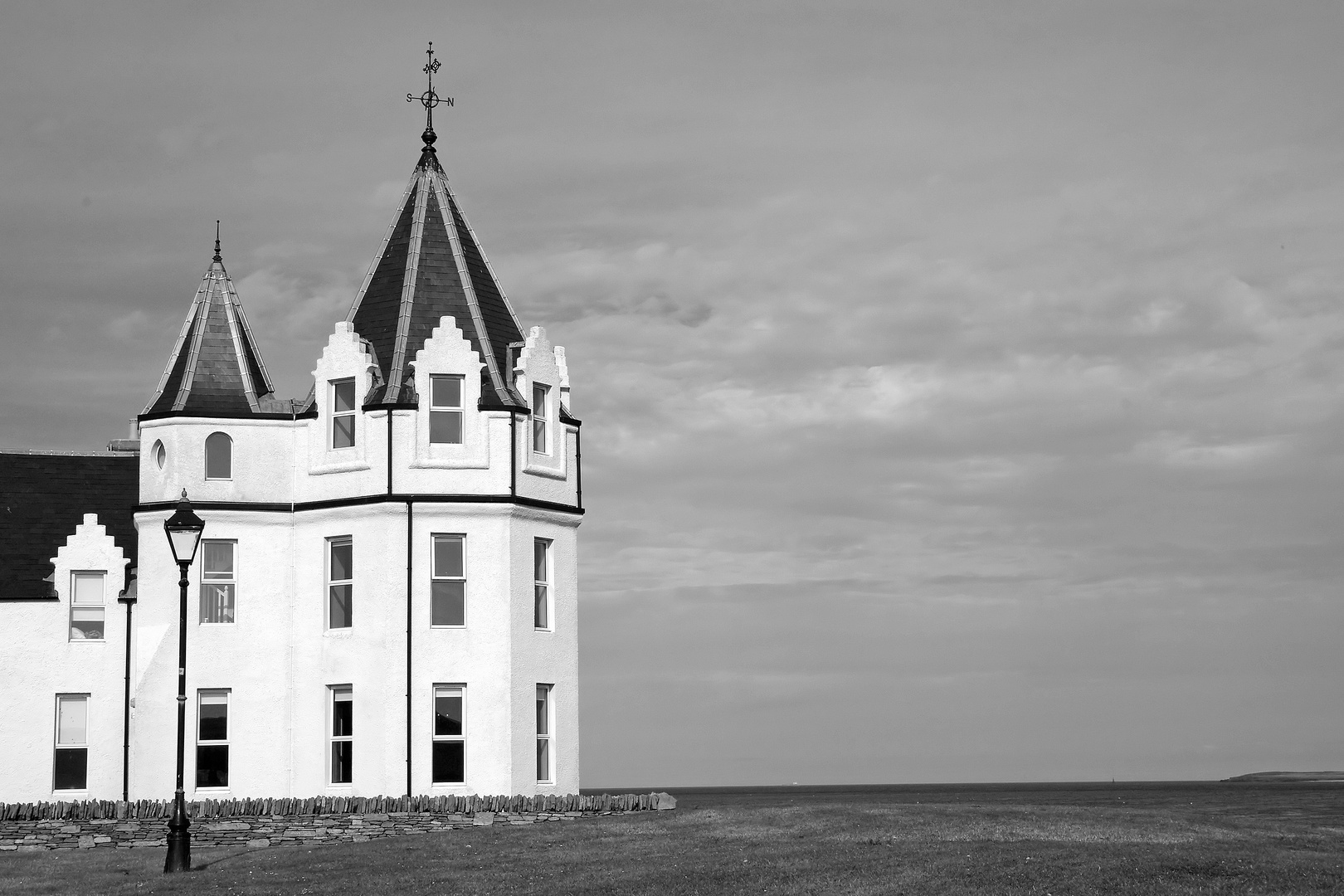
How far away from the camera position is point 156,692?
36812 millimetres

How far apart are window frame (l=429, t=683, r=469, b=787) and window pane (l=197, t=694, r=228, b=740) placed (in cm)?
510

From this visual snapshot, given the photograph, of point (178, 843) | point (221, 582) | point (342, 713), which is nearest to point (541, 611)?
point (342, 713)

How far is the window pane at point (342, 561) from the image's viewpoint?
122ft

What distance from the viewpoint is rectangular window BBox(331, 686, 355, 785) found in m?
36.2

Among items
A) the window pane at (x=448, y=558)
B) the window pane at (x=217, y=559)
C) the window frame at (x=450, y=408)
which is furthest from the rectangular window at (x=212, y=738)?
the window frame at (x=450, y=408)

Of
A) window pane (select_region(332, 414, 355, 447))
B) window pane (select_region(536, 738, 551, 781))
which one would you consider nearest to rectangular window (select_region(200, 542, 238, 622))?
window pane (select_region(332, 414, 355, 447))

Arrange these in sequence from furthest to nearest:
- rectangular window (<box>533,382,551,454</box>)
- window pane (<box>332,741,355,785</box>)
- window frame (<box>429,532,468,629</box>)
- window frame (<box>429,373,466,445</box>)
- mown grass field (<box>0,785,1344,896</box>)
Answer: rectangular window (<box>533,382,551,454</box>) < window frame (<box>429,373,466,445</box>) < window frame (<box>429,532,468,629</box>) < window pane (<box>332,741,355,785</box>) < mown grass field (<box>0,785,1344,896</box>)

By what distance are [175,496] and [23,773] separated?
24.5 ft

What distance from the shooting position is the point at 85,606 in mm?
38375

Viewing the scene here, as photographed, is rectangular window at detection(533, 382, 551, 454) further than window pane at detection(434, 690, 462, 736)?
Yes

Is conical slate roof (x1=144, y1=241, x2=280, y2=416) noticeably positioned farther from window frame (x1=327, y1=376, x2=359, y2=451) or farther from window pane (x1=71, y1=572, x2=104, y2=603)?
window pane (x1=71, y1=572, x2=104, y2=603)

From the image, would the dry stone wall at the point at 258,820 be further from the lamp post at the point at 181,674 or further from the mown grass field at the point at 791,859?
the lamp post at the point at 181,674

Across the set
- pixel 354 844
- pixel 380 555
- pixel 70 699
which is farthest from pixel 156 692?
pixel 354 844

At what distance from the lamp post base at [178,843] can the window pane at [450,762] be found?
9.17m
